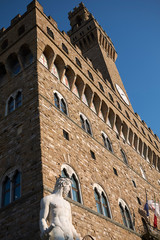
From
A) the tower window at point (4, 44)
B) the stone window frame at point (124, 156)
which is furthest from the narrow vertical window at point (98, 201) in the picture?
the tower window at point (4, 44)

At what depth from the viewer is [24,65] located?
12195 mm

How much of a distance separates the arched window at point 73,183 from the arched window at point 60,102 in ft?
10.1

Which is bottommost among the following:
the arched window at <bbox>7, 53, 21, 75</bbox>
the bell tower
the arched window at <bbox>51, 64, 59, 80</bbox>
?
the arched window at <bbox>51, 64, 59, 80</bbox>

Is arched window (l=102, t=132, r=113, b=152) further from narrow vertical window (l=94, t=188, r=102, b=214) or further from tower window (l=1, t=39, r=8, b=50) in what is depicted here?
tower window (l=1, t=39, r=8, b=50)

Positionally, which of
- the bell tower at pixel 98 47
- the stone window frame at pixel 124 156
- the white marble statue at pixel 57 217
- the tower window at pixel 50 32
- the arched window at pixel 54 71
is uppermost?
the bell tower at pixel 98 47

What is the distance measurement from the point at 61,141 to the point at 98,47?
15770 millimetres

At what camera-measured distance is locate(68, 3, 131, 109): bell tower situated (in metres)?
22.1

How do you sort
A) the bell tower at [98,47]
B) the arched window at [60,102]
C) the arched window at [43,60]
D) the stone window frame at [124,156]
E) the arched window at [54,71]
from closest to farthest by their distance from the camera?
the arched window at [60,102]
the arched window at [43,60]
the arched window at [54,71]
the stone window frame at [124,156]
the bell tower at [98,47]

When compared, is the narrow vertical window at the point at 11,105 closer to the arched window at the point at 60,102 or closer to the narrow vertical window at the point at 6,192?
the arched window at the point at 60,102

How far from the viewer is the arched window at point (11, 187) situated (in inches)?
323

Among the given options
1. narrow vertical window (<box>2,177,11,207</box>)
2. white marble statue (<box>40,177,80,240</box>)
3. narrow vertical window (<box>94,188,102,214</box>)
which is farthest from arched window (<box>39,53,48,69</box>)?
white marble statue (<box>40,177,80,240</box>)

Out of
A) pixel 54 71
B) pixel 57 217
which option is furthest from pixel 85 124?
pixel 57 217

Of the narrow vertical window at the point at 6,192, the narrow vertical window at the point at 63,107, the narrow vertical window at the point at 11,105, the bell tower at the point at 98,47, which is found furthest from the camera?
the bell tower at the point at 98,47

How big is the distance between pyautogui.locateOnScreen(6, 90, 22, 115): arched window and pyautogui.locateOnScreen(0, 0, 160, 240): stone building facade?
0.04 metres
